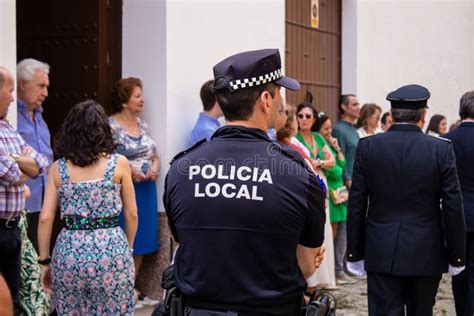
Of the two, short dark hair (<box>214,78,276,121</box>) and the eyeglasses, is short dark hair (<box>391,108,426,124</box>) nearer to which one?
short dark hair (<box>214,78,276,121</box>)

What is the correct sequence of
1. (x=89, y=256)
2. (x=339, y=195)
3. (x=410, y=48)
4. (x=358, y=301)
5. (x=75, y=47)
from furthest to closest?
(x=410, y=48) → (x=339, y=195) → (x=358, y=301) → (x=75, y=47) → (x=89, y=256)

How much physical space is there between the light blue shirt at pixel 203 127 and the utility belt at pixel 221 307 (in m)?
4.47

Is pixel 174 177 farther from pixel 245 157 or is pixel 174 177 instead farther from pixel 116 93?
pixel 116 93

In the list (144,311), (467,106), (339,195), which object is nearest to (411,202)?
(467,106)

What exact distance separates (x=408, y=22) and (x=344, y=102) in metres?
3.02

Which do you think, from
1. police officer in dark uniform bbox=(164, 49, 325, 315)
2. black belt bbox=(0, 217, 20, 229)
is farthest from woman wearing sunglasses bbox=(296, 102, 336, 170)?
police officer in dark uniform bbox=(164, 49, 325, 315)

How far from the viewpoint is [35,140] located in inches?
272

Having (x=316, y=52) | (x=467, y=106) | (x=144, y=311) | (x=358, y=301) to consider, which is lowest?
(x=358, y=301)

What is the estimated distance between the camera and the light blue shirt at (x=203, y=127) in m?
8.04

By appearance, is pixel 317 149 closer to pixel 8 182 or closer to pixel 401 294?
pixel 401 294

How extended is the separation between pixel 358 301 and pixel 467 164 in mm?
2533

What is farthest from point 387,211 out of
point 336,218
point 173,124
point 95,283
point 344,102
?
point 344,102

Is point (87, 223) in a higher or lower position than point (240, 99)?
lower

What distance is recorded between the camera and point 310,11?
11.2 metres
